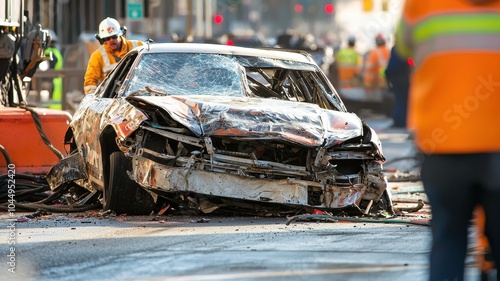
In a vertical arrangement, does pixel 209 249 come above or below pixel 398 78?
above

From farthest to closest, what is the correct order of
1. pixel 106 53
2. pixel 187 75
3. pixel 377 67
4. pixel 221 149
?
pixel 377 67 → pixel 106 53 → pixel 187 75 → pixel 221 149

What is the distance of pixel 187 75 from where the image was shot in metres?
10.5

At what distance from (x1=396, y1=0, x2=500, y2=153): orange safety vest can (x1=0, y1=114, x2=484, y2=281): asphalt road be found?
5.94ft

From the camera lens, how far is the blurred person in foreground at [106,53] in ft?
42.3

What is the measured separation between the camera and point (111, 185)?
32.0 feet

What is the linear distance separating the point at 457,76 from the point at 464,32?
0.18 meters

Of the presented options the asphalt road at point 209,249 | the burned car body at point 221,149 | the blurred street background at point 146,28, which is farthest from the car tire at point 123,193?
the blurred street background at point 146,28

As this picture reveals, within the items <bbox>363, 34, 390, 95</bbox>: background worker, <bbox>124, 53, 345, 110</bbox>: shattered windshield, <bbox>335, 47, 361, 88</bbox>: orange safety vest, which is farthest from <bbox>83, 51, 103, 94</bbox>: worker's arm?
<bbox>335, 47, 361, 88</bbox>: orange safety vest

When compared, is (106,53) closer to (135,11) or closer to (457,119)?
(457,119)

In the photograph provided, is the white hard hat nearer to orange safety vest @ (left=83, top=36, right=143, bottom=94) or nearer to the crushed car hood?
orange safety vest @ (left=83, top=36, right=143, bottom=94)

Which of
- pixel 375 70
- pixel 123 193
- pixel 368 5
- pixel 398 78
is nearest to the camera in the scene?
pixel 123 193

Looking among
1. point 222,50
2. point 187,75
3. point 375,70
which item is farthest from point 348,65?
point 187,75

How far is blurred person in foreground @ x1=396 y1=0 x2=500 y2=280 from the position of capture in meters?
4.63

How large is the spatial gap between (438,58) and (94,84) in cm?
840
